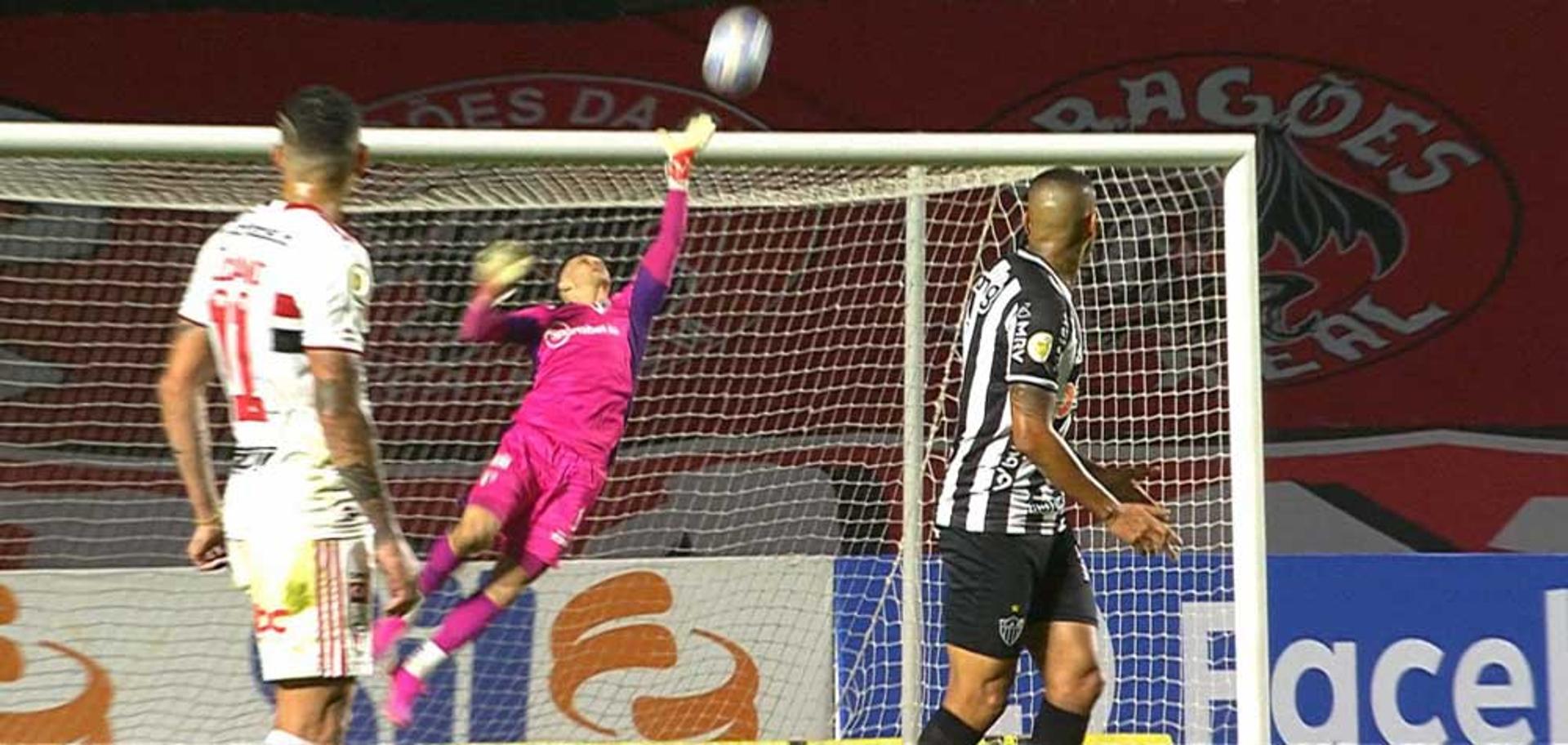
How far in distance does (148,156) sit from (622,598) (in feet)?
9.63

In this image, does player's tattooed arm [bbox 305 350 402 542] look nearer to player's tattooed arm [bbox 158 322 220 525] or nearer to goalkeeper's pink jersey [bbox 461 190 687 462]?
player's tattooed arm [bbox 158 322 220 525]

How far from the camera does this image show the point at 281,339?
4523mm

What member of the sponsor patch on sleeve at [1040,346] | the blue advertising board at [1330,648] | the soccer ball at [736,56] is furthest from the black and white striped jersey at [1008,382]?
the blue advertising board at [1330,648]

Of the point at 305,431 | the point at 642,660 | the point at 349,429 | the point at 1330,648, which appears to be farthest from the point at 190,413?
the point at 1330,648

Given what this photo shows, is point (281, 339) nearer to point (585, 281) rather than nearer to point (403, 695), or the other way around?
point (403, 695)

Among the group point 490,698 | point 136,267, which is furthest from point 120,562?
point 490,698

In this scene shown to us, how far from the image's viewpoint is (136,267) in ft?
33.7

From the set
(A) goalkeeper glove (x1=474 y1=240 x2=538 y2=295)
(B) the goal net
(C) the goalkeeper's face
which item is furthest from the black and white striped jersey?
(C) the goalkeeper's face

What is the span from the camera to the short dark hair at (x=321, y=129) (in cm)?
457

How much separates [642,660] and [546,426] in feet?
3.05

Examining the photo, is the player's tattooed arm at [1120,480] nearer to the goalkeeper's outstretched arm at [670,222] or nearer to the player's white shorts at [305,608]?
the goalkeeper's outstretched arm at [670,222]

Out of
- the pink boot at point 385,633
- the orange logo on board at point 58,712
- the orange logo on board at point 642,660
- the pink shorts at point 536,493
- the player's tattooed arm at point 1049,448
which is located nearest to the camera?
the player's tattooed arm at point 1049,448

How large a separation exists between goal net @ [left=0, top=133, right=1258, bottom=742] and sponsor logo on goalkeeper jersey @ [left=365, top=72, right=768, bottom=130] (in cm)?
66

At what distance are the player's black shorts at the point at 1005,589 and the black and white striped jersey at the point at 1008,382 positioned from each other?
0.12 feet
